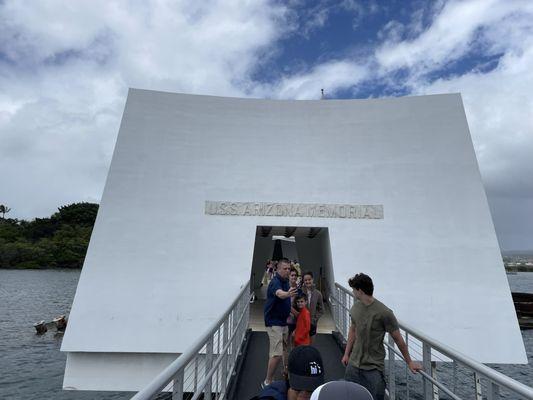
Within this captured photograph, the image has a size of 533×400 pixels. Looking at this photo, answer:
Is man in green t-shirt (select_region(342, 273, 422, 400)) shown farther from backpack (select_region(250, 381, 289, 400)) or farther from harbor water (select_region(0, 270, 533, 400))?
harbor water (select_region(0, 270, 533, 400))

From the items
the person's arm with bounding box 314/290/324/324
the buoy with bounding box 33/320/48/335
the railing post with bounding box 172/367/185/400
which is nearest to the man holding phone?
the person's arm with bounding box 314/290/324/324

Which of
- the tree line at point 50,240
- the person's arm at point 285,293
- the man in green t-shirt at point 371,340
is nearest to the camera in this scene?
the man in green t-shirt at point 371,340

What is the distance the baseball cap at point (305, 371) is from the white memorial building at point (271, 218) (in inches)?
214

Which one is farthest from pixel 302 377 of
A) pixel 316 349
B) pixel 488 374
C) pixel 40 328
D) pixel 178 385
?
pixel 40 328

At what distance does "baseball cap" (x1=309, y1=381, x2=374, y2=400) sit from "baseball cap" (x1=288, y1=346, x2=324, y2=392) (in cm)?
53

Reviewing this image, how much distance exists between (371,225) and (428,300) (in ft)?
5.68

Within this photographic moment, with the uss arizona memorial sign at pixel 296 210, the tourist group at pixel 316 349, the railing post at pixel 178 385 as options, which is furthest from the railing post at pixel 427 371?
the uss arizona memorial sign at pixel 296 210

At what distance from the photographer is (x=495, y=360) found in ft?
21.8

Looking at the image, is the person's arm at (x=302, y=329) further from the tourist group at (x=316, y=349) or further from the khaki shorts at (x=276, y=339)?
the khaki shorts at (x=276, y=339)

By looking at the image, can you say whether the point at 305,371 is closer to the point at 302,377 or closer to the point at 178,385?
the point at 302,377

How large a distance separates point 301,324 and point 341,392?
8.88 ft

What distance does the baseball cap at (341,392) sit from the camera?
129 centimetres

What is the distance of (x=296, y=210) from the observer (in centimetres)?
795

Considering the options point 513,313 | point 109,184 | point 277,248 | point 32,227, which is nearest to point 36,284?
point 277,248
